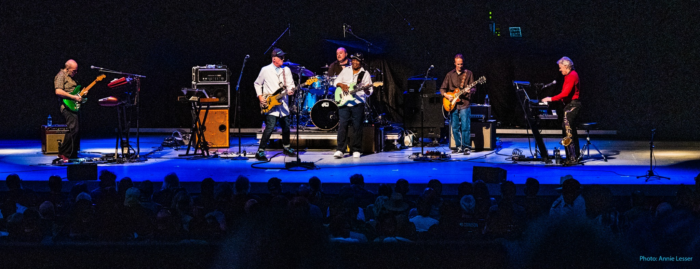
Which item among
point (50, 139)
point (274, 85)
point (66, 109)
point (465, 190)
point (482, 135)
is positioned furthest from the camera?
point (482, 135)

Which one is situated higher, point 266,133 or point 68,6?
point 68,6

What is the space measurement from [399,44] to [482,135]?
13.0ft

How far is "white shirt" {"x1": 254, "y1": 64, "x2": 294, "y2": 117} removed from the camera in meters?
9.54

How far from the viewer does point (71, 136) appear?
30.6 feet

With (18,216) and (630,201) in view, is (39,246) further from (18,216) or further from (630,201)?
(630,201)

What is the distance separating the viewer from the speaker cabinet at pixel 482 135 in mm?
11188

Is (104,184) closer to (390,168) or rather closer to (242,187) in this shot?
(242,187)

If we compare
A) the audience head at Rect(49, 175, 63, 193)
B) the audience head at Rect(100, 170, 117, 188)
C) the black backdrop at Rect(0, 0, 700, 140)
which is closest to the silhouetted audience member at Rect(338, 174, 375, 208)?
the audience head at Rect(100, 170, 117, 188)

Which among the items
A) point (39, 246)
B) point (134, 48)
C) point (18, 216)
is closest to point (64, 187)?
point (18, 216)

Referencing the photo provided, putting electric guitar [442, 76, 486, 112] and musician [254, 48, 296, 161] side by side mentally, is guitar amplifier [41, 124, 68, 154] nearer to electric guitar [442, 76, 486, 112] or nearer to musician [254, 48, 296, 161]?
musician [254, 48, 296, 161]

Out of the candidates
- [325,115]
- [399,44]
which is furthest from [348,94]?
[399,44]

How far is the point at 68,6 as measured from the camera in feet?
47.6

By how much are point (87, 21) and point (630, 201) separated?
13.3m

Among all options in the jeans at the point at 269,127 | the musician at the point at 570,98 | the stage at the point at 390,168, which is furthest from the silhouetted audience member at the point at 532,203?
the jeans at the point at 269,127
